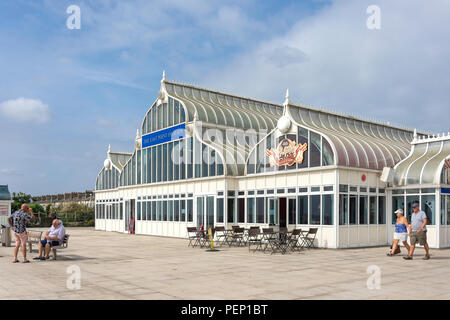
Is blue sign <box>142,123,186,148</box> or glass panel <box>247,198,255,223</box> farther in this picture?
blue sign <box>142,123,186,148</box>

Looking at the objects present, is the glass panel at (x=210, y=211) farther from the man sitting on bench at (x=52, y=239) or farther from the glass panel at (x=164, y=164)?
the man sitting on bench at (x=52, y=239)

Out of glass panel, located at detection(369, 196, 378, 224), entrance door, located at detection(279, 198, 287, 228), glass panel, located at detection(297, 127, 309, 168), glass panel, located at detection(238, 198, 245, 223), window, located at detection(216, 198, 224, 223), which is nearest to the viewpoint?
glass panel, located at detection(297, 127, 309, 168)

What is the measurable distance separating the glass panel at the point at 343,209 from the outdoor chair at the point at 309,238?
1312mm

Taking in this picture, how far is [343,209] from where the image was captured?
2067 centimetres

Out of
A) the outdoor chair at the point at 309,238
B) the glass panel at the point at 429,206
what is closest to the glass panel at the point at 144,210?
the outdoor chair at the point at 309,238

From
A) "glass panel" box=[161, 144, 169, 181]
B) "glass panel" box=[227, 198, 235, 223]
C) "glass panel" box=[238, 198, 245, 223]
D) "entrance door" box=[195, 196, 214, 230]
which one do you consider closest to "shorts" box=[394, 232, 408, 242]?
"glass panel" box=[238, 198, 245, 223]

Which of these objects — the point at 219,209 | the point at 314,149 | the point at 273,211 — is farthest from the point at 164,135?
the point at 314,149

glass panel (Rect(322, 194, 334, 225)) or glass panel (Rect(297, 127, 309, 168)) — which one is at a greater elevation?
glass panel (Rect(297, 127, 309, 168))

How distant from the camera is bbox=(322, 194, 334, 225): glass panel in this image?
2052 centimetres

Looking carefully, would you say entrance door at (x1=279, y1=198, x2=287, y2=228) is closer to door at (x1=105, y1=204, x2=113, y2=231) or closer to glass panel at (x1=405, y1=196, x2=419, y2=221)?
glass panel at (x1=405, y1=196, x2=419, y2=221)

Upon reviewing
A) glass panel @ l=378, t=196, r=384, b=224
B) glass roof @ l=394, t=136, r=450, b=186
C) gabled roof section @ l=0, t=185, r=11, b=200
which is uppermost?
glass roof @ l=394, t=136, r=450, b=186
